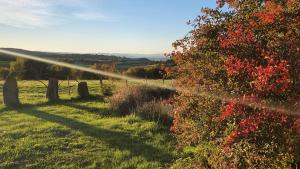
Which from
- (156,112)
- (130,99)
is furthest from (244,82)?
(130,99)

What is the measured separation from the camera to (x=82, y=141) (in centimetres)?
1412

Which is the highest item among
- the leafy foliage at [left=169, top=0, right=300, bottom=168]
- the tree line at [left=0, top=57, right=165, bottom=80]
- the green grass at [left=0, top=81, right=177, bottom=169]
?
the leafy foliage at [left=169, top=0, right=300, bottom=168]

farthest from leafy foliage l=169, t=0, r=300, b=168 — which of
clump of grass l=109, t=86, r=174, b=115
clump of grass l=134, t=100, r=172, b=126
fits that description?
clump of grass l=109, t=86, r=174, b=115

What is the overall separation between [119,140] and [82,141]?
1224mm

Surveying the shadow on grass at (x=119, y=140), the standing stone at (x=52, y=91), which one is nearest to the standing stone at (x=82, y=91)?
the standing stone at (x=52, y=91)

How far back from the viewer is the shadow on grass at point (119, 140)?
12312 mm

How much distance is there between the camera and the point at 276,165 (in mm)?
7867

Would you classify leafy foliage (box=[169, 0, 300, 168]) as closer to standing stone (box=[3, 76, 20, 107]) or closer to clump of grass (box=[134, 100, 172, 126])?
clump of grass (box=[134, 100, 172, 126])

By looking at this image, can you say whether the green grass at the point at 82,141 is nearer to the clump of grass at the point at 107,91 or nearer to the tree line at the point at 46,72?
the clump of grass at the point at 107,91

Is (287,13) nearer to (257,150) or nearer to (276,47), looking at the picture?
(276,47)

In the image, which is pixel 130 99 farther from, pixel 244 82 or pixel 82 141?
pixel 244 82

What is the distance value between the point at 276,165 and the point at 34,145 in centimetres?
846

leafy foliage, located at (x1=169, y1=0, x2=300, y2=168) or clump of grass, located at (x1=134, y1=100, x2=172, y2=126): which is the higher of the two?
leafy foliage, located at (x1=169, y1=0, x2=300, y2=168)

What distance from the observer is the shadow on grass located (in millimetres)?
12312
